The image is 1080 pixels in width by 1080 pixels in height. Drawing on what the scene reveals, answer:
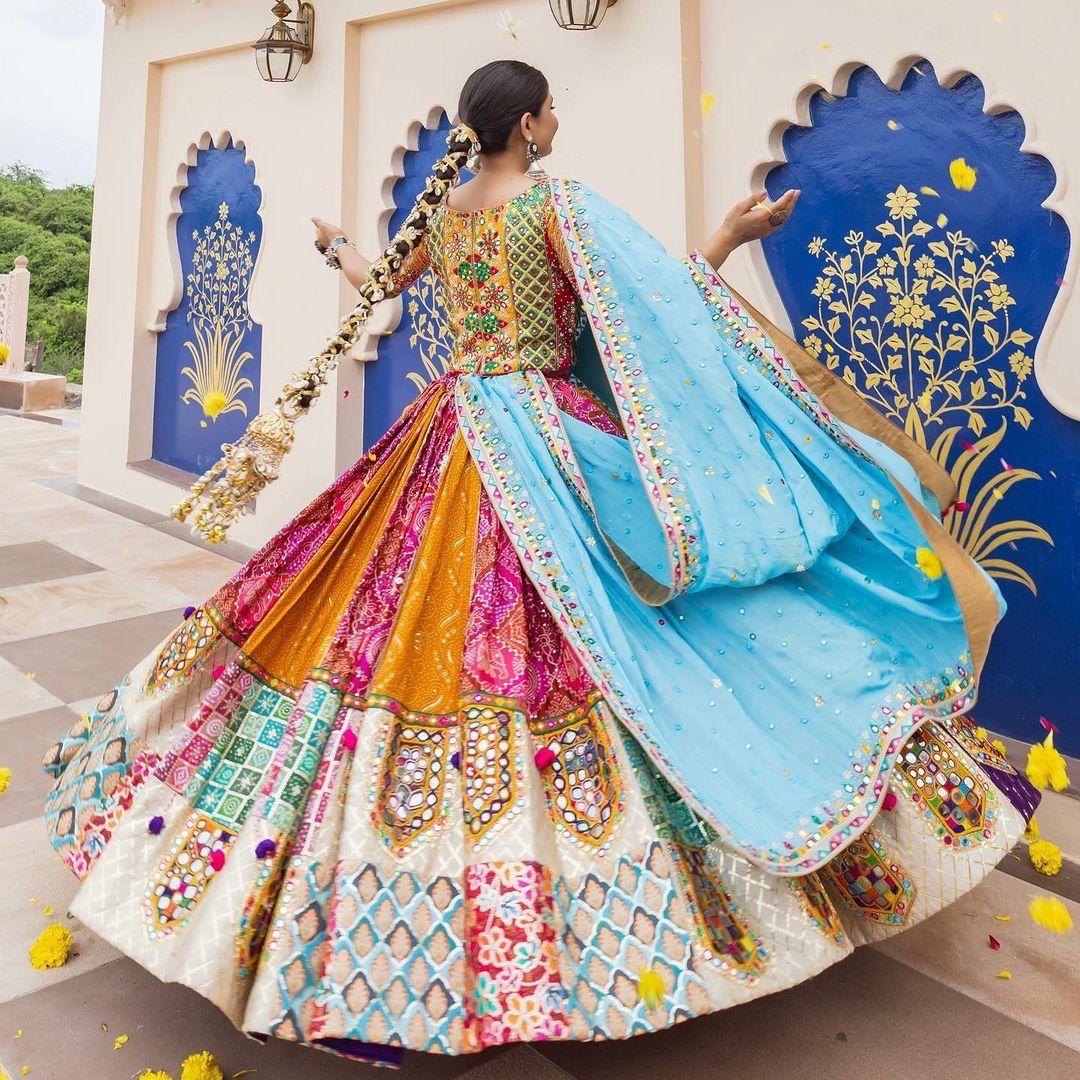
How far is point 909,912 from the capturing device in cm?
169

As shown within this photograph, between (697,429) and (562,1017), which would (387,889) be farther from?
(697,429)

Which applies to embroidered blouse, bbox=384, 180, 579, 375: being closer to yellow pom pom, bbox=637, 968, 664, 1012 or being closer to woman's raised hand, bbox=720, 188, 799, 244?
woman's raised hand, bbox=720, 188, 799, 244

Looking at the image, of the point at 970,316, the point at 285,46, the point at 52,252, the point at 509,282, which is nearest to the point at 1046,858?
the point at 970,316

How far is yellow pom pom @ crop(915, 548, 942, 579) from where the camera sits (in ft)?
6.00

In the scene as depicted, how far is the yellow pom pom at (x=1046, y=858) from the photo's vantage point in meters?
2.21

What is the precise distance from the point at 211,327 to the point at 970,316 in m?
4.08

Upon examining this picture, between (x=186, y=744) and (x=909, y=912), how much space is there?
49.2 inches

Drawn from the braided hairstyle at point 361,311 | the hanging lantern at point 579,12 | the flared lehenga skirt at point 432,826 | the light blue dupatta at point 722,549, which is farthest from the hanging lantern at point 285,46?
the flared lehenga skirt at point 432,826

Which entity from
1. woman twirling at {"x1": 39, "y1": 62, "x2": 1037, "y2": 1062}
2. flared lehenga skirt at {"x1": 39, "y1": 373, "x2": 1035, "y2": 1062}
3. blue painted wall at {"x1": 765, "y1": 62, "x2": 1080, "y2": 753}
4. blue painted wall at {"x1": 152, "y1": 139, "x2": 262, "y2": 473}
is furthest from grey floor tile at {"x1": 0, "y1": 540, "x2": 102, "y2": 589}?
blue painted wall at {"x1": 765, "y1": 62, "x2": 1080, "y2": 753}

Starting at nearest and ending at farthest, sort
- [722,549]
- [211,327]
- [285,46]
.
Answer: [722,549], [285,46], [211,327]

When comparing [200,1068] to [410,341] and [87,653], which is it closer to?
[87,653]

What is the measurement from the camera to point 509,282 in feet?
6.56

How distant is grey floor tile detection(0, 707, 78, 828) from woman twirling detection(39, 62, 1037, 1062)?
397 mm

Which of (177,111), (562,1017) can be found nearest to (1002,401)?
(562,1017)
